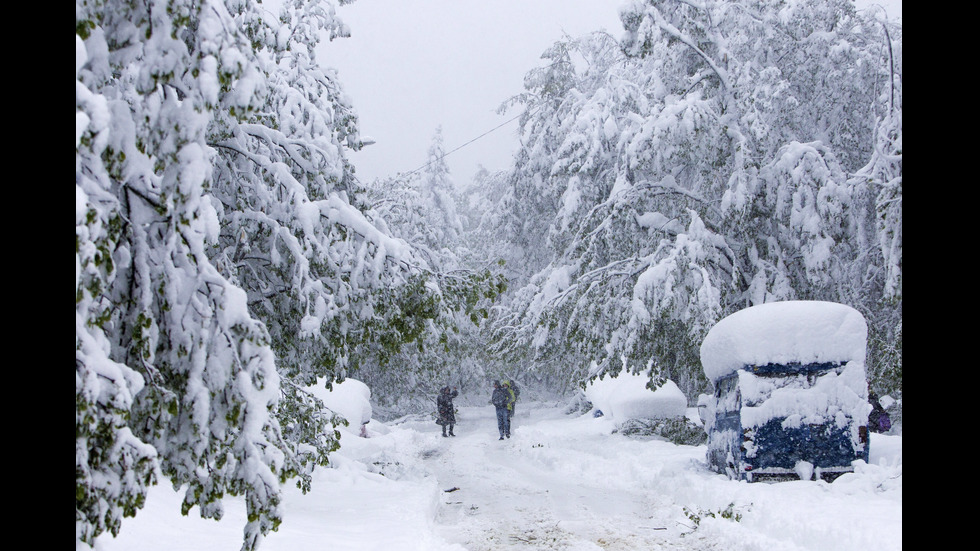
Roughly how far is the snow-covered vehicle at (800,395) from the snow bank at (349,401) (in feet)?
26.4

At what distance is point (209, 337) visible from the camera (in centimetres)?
342

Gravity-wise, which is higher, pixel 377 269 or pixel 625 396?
pixel 377 269

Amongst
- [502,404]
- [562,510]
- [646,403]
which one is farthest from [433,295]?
[502,404]

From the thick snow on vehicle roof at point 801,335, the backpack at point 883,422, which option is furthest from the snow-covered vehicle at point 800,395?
the backpack at point 883,422

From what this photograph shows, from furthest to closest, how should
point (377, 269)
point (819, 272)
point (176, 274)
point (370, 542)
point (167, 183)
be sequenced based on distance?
1. point (819, 272)
2. point (370, 542)
3. point (377, 269)
4. point (176, 274)
5. point (167, 183)

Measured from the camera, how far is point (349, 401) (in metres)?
15.7

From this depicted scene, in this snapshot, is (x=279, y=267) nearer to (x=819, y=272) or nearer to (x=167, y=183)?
(x=167, y=183)

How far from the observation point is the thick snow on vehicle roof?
372 inches

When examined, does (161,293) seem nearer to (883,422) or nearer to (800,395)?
(800,395)

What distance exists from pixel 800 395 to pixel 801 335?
0.76 metres

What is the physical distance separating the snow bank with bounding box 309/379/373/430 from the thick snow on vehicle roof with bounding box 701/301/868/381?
8167mm

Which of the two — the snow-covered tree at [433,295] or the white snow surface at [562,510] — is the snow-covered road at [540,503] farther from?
the snow-covered tree at [433,295]

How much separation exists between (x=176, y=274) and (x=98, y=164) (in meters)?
0.67
